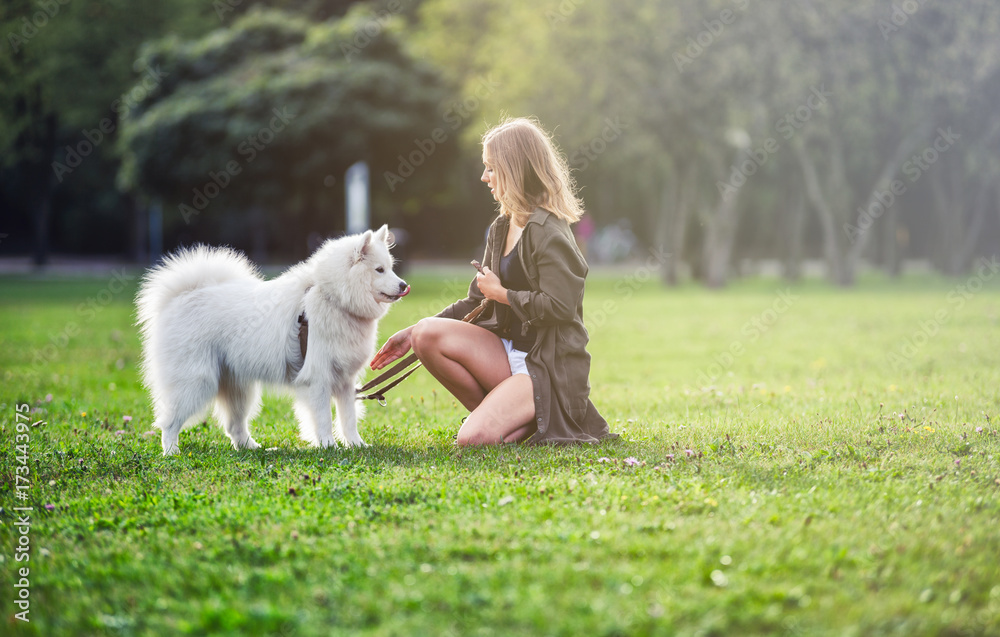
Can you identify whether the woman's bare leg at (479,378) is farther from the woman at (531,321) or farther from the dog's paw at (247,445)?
the dog's paw at (247,445)

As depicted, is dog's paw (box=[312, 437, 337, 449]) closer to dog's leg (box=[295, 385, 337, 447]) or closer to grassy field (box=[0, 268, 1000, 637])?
dog's leg (box=[295, 385, 337, 447])

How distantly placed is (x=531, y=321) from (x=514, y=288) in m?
0.39

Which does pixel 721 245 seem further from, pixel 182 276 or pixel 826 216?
pixel 182 276

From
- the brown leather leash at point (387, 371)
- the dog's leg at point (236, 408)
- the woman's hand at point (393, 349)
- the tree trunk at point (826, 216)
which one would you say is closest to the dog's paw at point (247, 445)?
the dog's leg at point (236, 408)

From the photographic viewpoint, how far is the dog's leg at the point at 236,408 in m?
6.25

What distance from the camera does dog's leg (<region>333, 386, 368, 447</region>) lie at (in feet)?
19.8

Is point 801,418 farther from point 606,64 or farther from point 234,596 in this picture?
point 606,64

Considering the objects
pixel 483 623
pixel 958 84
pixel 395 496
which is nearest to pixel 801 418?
pixel 395 496

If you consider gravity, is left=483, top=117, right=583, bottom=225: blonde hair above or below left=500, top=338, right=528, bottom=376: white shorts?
above

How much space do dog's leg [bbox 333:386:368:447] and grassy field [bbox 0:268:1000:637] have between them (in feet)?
0.71

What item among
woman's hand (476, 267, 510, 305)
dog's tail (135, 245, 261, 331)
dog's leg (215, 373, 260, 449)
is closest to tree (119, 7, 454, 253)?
dog's tail (135, 245, 261, 331)

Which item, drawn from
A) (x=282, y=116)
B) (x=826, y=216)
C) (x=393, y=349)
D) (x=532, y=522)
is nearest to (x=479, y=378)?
(x=393, y=349)

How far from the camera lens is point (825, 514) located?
14.0ft

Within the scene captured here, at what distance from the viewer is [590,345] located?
533 inches
